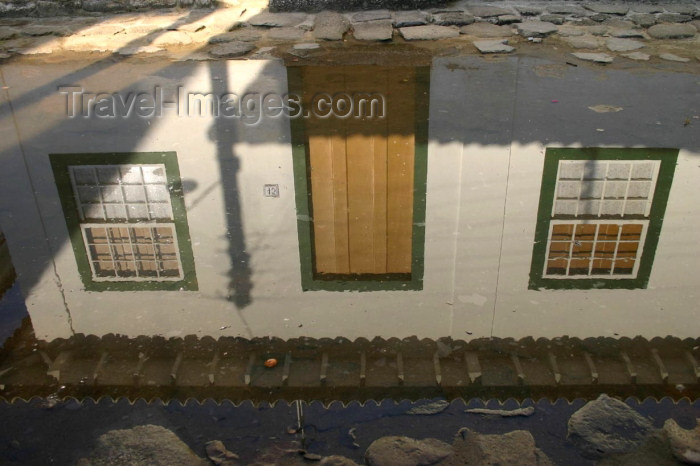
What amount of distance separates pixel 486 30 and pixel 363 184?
4770 mm

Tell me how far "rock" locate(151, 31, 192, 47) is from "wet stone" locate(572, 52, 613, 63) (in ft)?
16.1

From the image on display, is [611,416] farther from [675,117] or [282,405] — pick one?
[675,117]

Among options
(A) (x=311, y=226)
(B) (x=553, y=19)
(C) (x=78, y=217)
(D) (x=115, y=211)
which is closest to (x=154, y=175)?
(D) (x=115, y=211)

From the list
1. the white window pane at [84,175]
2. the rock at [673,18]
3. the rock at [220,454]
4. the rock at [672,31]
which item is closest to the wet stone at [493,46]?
the rock at [672,31]

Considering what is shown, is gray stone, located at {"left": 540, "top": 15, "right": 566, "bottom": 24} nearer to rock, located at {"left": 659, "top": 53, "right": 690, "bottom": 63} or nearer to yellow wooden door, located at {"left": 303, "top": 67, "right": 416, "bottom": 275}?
rock, located at {"left": 659, "top": 53, "right": 690, "bottom": 63}

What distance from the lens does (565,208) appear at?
4.31 m

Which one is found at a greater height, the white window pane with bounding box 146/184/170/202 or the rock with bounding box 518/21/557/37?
the rock with bounding box 518/21/557/37

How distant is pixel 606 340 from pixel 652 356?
23cm

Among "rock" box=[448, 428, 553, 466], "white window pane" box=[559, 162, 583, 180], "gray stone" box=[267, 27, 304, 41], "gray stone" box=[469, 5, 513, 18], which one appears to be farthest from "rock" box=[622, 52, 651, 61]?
"rock" box=[448, 428, 553, 466]

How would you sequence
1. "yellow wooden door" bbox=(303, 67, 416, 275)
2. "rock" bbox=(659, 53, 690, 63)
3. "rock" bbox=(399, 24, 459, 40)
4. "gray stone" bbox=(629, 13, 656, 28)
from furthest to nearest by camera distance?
"gray stone" bbox=(629, 13, 656, 28) → "rock" bbox=(399, 24, 459, 40) → "rock" bbox=(659, 53, 690, 63) → "yellow wooden door" bbox=(303, 67, 416, 275)

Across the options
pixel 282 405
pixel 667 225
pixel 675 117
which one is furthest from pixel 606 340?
pixel 675 117

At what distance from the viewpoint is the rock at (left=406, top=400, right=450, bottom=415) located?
8.68 feet

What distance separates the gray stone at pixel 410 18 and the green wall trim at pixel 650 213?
4.28 metres

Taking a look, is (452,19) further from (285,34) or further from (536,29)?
(285,34)
